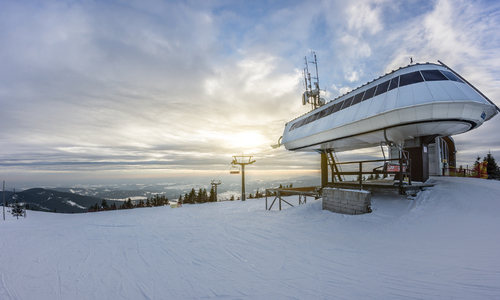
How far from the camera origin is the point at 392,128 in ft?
31.8

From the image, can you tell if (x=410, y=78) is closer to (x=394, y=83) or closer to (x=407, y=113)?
(x=394, y=83)

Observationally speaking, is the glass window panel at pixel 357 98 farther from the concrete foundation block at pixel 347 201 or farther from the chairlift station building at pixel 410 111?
the concrete foundation block at pixel 347 201

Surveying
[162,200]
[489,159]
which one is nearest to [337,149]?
[489,159]

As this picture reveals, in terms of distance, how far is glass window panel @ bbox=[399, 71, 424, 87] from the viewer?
9.08 metres

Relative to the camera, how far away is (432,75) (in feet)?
29.2

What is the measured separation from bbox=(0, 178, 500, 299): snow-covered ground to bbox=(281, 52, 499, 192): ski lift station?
2.45 meters

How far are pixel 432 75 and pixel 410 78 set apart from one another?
2.50 feet

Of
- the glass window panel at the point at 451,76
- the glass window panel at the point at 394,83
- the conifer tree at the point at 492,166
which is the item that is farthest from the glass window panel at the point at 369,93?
the conifer tree at the point at 492,166

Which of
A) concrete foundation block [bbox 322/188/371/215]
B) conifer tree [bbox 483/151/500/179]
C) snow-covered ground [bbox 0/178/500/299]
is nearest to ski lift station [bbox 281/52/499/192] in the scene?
concrete foundation block [bbox 322/188/371/215]

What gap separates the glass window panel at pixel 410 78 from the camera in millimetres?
9082

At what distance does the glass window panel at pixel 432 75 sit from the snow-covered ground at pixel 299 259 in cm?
503

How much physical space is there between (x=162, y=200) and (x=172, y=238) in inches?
2776

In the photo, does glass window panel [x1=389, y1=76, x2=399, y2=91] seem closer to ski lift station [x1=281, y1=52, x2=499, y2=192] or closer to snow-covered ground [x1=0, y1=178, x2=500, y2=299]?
ski lift station [x1=281, y1=52, x2=499, y2=192]

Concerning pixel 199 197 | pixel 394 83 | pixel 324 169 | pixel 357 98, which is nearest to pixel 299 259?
pixel 394 83
